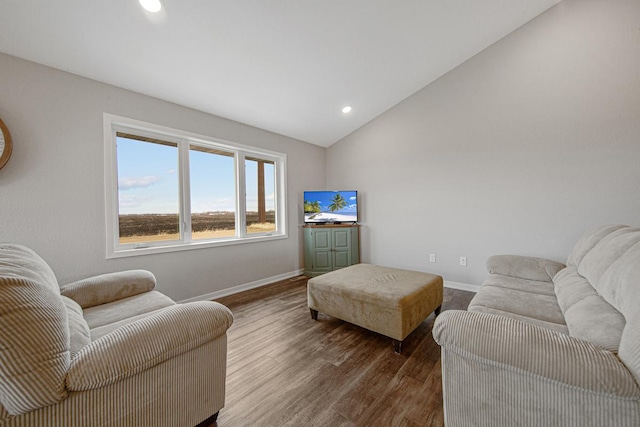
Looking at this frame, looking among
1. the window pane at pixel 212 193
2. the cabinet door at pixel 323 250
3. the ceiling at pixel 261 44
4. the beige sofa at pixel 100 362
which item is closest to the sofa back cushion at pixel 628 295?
the beige sofa at pixel 100 362

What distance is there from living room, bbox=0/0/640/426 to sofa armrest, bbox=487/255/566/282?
649mm

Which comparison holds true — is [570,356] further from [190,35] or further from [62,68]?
[62,68]

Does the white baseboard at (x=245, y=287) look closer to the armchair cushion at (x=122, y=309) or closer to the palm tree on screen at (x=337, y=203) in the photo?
the armchair cushion at (x=122, y=309)

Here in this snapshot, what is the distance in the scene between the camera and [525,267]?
2.18 meters

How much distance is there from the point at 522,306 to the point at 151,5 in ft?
10.6

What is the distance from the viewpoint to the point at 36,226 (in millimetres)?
1913

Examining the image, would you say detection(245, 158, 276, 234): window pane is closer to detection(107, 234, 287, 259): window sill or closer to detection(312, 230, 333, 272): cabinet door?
detection(107, 234, 287, 259): window sill

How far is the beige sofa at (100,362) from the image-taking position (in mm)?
739

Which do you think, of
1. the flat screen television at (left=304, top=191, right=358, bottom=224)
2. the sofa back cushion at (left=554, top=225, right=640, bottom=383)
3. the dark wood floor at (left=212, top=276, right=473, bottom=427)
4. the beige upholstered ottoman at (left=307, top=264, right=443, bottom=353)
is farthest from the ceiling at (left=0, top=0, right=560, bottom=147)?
the dark wood floor at (left=212, top=276, right=473, bottom=427)

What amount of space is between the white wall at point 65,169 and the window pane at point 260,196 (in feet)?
3.09

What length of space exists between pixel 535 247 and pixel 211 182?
389 cm

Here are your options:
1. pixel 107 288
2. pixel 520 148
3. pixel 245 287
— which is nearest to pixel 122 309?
pixel 107 288

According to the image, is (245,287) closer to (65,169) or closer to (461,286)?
(65,169)

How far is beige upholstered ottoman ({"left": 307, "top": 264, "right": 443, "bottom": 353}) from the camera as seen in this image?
Answer: 1.83 meters
